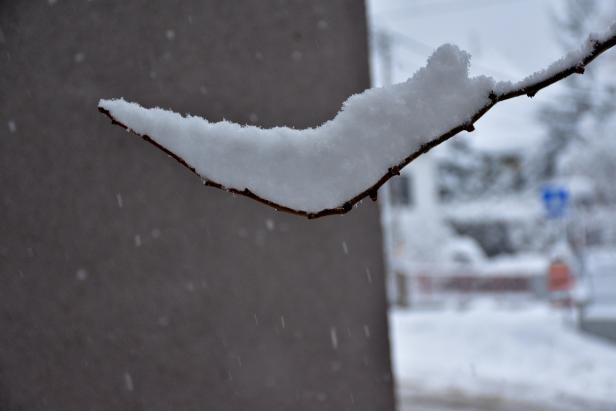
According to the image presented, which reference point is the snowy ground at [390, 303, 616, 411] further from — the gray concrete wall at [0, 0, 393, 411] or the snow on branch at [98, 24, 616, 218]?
the snow on branch at [98, 24, 616, 218]

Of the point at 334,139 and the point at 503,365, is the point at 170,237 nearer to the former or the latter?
the point at 334,139

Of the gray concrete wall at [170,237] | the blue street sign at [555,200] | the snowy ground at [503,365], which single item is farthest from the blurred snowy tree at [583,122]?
the gray concrete wall at [170,237]

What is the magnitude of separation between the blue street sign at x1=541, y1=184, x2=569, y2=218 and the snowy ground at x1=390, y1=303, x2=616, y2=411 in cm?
194

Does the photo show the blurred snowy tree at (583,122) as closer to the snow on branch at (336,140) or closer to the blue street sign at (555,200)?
the blue street sign at (555,200)

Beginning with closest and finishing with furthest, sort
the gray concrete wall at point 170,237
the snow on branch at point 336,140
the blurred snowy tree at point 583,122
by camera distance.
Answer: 1. the snow on branch at point 336,140
2. the gray concrete wall at point 170,237
3. the blurred snowy tree at point 583,122

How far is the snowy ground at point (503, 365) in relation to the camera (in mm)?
6070

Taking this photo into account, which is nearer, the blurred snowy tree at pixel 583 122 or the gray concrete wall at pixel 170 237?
the gray concrete wall at pixel 170 237

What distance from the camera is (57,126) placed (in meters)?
1.66

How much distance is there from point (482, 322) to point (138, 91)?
998 cm

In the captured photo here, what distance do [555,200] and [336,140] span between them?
1019 centimetres

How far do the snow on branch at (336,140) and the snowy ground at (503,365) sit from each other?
5608 millimetres

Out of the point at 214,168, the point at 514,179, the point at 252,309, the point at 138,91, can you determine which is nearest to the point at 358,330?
the point at 252,309

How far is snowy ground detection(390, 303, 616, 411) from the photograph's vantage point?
239 inches

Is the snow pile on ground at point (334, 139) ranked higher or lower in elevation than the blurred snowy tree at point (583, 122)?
lower
